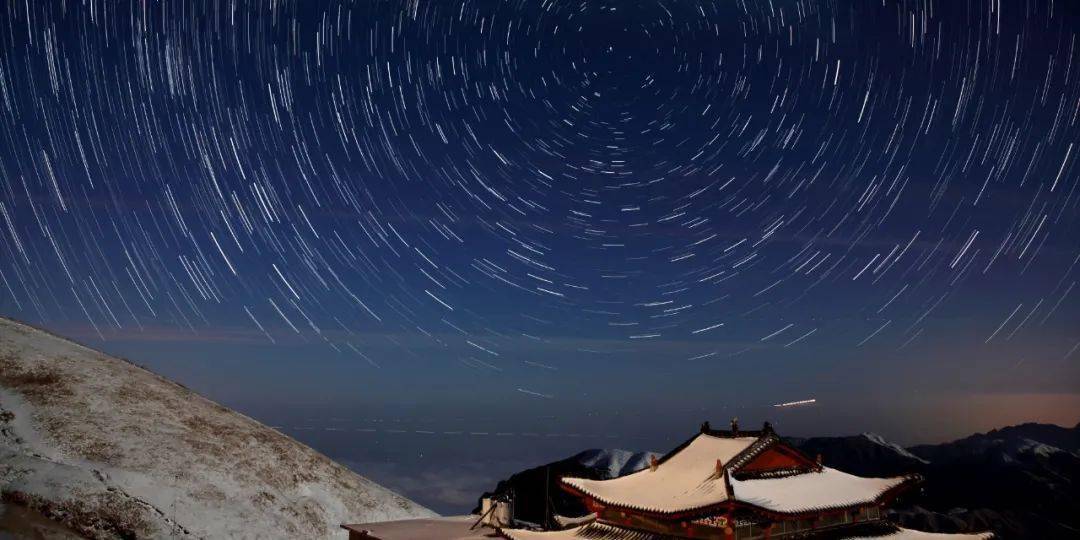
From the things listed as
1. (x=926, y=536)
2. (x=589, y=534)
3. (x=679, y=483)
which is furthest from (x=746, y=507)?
(x=926, y=536)

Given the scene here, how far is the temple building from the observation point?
26.6m

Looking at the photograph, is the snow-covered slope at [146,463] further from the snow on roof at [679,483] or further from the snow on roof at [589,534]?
the snow on roof at [679,483]

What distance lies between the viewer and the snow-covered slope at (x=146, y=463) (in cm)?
3966

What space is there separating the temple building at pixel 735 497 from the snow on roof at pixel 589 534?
47 millimetres

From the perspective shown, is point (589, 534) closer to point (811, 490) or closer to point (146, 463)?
point (811, 490)

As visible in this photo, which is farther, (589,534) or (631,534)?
(589,534)

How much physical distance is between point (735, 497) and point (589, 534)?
758cm

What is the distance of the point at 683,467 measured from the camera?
99.9 ft

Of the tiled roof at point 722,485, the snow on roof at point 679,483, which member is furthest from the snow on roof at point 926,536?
the snow on roof at point 679,483

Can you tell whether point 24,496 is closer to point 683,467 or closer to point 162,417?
point 162,417

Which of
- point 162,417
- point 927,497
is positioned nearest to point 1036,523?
point 927,497

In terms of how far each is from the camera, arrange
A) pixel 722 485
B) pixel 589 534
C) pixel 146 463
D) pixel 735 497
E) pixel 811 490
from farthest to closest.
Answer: pixel 146 463, pixel 589 534, pixel 811 490, pixel 722 485, pixel 735 497

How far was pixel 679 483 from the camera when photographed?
95.5 feet

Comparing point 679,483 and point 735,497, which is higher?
point 679,483
